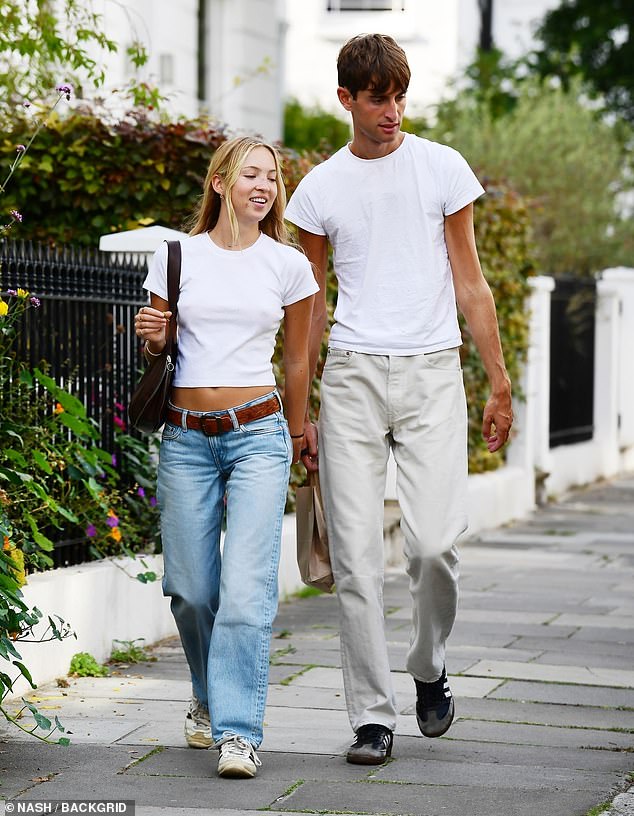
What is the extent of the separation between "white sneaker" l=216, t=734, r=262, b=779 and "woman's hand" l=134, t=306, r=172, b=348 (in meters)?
1.17

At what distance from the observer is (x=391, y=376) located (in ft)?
15.6

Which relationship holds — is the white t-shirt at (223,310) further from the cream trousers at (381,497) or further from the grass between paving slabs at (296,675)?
the grass between paving slabs at (296,675)

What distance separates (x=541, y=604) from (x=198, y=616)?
12.3 ft

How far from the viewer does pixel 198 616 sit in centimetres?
471

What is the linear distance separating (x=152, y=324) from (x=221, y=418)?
34cm

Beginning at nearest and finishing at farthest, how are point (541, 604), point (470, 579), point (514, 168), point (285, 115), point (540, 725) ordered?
point (540, 725) → point (541, 604) → point (470, 579) → point (514, 168) → point (285, 115)

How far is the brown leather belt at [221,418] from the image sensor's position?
4.62m

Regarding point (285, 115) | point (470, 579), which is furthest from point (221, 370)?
point (285, 115)

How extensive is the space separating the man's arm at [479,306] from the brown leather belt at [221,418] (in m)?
0.68

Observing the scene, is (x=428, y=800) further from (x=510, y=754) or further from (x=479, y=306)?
(x=479, y=306)

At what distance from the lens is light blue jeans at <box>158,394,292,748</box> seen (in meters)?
4.58

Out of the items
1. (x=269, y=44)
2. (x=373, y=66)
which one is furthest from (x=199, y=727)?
(x=269, y=44)

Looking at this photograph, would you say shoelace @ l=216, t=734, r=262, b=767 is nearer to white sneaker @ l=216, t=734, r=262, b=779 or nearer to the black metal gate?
white sneaker @ l=216, t=734, r=262, b=779

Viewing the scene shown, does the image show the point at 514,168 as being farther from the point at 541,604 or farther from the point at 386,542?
the point at 541,604
